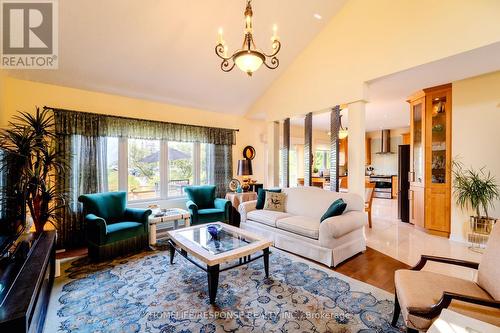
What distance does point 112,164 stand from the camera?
4070 millimetres

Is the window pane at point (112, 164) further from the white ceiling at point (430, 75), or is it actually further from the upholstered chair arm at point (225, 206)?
the white ceiling at point (430, 75)

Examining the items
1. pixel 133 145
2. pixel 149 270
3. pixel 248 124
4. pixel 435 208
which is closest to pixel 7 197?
pixel 149 270

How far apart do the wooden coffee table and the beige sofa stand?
74 cm

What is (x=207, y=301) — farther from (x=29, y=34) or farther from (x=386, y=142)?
(x=386, y=142)

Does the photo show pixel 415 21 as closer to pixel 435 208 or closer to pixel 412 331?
pixel 435 208

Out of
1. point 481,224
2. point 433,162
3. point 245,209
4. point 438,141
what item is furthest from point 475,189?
point 245,209

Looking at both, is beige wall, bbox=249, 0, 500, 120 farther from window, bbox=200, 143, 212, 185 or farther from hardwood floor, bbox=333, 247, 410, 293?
hardwood floor, bbox=333, 247, 410, 293

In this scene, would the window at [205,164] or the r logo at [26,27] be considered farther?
the window at [205,164]

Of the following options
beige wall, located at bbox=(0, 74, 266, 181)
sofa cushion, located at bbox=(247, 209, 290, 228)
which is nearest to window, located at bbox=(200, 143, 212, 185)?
beige wall, located at bbox=(0, 74, 266, 181)

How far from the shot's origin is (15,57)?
2.97 metres

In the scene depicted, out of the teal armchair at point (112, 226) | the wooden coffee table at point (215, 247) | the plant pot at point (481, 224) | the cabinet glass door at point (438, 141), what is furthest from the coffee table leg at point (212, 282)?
the cabinet glass door at point (438, 141)

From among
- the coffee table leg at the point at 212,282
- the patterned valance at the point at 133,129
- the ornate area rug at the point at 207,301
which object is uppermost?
the patterned valance at the point at 133,129

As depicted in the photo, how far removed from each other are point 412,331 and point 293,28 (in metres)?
4.17

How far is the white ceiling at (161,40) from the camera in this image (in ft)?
9.45
